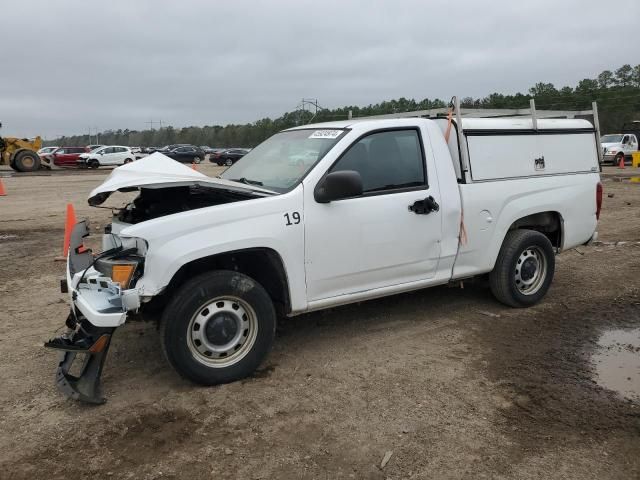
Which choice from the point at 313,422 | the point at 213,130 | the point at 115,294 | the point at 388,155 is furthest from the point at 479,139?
the point at 213,130

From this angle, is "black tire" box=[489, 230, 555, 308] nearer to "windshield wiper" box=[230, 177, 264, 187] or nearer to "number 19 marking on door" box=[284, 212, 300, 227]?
"number 19 marking on door" box=[284, 212, 300, 227]

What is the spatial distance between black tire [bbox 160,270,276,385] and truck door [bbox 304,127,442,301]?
1.53 ft

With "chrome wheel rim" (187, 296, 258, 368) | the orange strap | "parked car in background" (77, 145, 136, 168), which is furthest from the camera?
"parked car in background" (77, 145, 136, 168)

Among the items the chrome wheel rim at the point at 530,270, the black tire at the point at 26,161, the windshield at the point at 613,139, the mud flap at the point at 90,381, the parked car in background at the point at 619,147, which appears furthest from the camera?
the black tire at the point at 26,161

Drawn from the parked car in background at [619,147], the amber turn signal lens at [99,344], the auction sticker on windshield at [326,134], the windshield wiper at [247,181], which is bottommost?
the amber turn signal lens at [99,344]

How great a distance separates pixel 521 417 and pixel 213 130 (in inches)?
4521

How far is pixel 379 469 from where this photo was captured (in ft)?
9.62

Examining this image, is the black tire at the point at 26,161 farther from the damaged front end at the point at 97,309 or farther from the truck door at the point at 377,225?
the truck door at the point at 377,225

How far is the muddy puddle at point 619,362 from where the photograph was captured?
3865 millimetres

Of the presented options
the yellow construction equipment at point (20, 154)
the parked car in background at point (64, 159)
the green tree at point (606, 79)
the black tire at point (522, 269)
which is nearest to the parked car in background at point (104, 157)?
the parked car in background at point (64, 159)

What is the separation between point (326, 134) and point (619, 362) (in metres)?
2.98

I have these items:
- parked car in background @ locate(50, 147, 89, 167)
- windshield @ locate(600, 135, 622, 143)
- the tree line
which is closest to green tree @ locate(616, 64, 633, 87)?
the tree line

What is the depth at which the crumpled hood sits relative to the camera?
377 centimetres

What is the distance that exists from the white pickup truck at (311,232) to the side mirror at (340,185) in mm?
11
